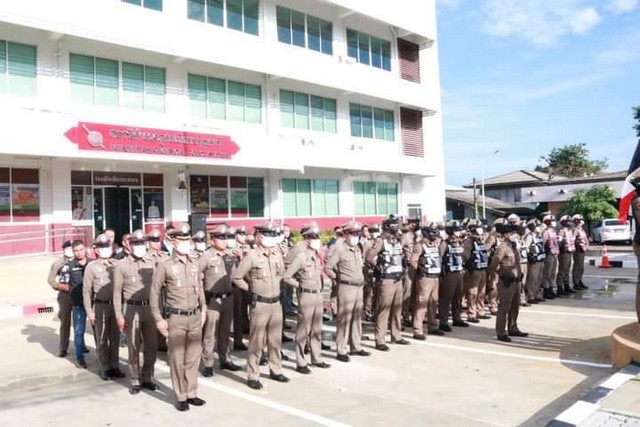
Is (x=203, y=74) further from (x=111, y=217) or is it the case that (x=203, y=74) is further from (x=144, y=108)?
(x=111, y=217)

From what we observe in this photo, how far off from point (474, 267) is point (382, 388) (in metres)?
4.92

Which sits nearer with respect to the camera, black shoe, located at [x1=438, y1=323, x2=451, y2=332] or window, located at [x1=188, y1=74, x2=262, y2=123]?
black shoe, located at [x1=438, y1=323, x2=451, y2=332]

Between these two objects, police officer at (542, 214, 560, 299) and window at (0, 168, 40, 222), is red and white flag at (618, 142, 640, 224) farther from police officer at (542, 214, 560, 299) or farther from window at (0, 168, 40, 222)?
window at (0, 168, 40, 222)

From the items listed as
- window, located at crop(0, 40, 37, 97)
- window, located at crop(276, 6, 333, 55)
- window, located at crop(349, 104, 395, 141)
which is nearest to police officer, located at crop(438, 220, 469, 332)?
window, located at crop(0, 40, 37, 97)

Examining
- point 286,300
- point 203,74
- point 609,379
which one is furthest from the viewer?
point 203,74

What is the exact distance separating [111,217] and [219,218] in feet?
12.6

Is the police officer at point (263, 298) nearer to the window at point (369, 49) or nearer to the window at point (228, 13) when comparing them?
the window at point (228, 13)

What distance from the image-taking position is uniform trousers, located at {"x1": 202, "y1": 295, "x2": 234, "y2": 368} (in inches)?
285

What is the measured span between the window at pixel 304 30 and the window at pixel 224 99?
2741 mm

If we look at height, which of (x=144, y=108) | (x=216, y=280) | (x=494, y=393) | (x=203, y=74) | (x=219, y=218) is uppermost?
(x=203, y=74)

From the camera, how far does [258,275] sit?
267 inches

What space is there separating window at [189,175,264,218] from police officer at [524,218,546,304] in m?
11.5

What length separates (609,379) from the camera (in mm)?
6016

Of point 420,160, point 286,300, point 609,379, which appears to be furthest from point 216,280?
point 420,160
